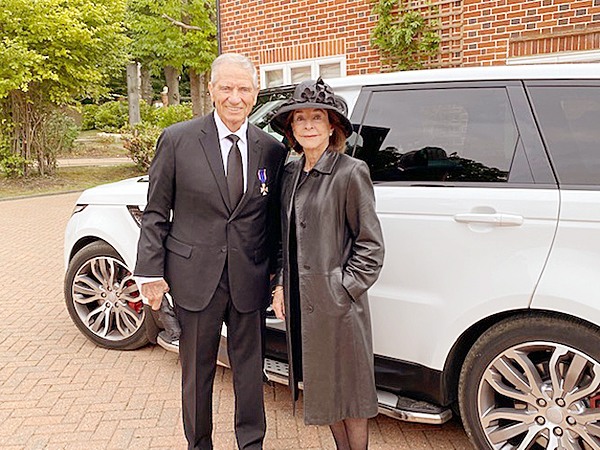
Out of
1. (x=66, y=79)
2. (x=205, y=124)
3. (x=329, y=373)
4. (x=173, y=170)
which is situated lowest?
Answer: (x=329, y=373)

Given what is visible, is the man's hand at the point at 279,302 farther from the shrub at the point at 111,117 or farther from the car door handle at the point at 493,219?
the shrub at the point at 111,117

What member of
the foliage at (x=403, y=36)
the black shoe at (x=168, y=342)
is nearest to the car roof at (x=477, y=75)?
the black shoe at (x=168, y=342)

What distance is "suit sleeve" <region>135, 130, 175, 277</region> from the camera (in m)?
2.48

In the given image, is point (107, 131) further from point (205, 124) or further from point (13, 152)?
point (205, 124)

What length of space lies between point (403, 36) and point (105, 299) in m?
5.25

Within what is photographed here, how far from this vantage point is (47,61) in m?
13.1

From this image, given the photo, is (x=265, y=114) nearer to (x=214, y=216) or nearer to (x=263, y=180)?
(x=263, y=180)

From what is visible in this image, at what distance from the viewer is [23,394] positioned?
3688mm

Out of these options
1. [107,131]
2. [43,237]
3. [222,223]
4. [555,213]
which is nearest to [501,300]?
[555,213]

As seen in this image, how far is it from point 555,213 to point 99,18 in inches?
538

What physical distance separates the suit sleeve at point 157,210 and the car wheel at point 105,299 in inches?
62.7

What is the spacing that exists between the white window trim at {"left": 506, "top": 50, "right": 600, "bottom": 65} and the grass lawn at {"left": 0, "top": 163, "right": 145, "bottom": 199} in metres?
11.4

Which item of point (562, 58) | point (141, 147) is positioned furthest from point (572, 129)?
point (141, 147)

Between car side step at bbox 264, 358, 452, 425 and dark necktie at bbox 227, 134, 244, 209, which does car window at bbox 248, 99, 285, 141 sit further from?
car side step at bbox 264, 358, 452, 425
